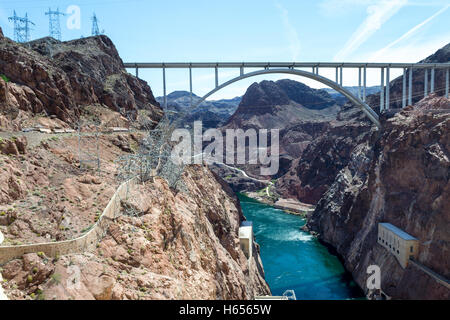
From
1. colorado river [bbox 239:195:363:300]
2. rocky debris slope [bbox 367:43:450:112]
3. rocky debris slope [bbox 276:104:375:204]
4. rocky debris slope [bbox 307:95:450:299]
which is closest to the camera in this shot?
rocky debris slope [bbox 307:95:450:299]

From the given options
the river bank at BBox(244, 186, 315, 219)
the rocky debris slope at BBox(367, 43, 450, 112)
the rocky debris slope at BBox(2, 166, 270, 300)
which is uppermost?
the rocky debris slope at BBox(367, 43, 450, 112)

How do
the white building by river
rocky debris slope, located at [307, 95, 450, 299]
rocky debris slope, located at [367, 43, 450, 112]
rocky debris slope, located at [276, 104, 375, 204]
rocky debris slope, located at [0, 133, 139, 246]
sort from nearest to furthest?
rocky debris slope, located at [0, 133, 139, 246] → rocky debris slope, located at [307, 95, 450, 299] → the white building by river → rocky debris slope, located at [367, 43, 450, 112] → rocky debris slope, located at [276, 104, 375, 204]

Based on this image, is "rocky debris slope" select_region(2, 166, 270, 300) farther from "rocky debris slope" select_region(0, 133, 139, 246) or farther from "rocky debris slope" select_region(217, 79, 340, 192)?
"rocky debris slope" select_region(217, 79, 340, 192)

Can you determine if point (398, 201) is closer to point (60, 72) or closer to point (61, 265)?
point (61, 265)

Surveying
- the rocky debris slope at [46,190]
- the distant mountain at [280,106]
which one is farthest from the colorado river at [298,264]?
the distant mountain at [280,106]

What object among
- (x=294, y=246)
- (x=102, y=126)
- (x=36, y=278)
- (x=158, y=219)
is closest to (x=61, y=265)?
(x=36, y=278)

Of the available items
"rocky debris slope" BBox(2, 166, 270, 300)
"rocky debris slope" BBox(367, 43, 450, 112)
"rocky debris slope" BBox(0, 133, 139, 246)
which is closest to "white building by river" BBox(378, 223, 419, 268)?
"rocky debris slope" BBox(2, 166, 270, 300)

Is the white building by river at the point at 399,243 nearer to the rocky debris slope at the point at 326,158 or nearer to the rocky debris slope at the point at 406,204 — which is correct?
the rocky debris slope at the point at 406,204

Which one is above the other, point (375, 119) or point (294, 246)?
point (375, 119)
